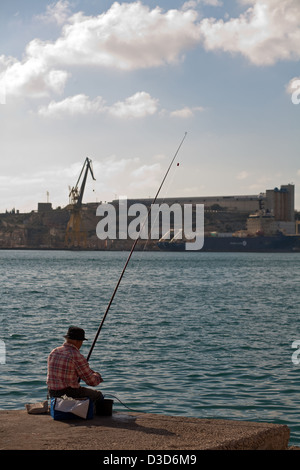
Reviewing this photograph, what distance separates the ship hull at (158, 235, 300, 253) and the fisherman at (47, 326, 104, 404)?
426 feet

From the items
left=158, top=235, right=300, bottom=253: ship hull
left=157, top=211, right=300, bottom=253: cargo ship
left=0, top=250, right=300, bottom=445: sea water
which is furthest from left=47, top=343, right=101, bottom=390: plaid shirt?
left=158, top=235, right=300, bottom=253: ship hull

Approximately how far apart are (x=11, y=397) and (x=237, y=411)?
2.95 m

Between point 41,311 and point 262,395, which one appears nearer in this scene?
point 262,395

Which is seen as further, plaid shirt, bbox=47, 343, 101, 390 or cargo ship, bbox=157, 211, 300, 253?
cargo ship, bbox=157, 211, 300, 253

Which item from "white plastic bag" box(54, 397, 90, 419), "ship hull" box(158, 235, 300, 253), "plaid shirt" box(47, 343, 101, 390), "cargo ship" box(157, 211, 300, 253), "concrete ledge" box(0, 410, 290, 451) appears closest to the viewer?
"concrete ledge" box(0, 410, 290, 451)

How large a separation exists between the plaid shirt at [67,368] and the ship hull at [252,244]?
426 ft

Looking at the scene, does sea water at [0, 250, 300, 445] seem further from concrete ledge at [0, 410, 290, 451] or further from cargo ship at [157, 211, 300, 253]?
cargo ship at [157, 211, 300, 253]

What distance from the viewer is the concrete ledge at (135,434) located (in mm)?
4512

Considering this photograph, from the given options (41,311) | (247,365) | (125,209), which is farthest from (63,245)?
(247,365)

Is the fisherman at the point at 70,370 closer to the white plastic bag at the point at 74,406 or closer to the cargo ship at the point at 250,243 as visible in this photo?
the white plastic bag at the point at 74,406

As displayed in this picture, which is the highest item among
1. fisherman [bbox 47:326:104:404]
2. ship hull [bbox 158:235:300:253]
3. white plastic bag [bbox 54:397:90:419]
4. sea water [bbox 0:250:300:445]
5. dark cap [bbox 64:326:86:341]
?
ship hull [bbox 158:235:300:253]

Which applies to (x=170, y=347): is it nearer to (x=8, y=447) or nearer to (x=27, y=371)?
(x=27, y=371)

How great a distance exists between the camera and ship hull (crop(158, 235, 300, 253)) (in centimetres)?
13538
